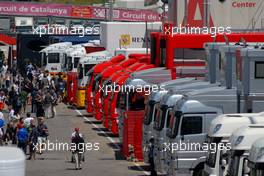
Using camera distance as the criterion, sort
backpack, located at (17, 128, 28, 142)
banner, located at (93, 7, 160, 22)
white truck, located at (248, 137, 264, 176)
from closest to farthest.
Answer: white truck, located at (248, 137, 264, 176)
backpack, located at (17, 128, 28, 142)
banner, located at (93, 7, 160, 22)

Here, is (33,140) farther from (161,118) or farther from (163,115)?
(163,115)

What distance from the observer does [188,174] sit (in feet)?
91.7

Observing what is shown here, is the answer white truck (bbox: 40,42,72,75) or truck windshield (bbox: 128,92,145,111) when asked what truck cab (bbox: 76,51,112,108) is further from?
truck windshield (bbox: 128,92,145,111)

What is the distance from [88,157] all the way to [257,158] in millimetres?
18661

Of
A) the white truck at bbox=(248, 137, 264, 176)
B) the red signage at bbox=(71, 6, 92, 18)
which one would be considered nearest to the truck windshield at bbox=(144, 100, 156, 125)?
the white truck at bbox=(248, 137, 264, 176)

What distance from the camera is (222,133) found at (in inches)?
950

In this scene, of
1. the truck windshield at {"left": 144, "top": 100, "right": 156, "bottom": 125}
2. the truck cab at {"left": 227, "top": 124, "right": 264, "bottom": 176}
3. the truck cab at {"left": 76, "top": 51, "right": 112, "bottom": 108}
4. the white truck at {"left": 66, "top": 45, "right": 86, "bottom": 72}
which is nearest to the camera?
the truck cab at {"left": 227, "top": 124, "right": 264, "bottom": 176}

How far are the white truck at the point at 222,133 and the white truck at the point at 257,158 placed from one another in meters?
3.57

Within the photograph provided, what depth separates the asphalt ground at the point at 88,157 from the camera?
3356 centimetres

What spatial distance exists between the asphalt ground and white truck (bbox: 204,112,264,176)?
8372 millimetres

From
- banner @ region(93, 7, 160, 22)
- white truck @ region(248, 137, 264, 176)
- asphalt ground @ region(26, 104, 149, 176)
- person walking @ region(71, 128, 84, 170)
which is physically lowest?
asphalt ground @ region(26, 104, 149, 176)

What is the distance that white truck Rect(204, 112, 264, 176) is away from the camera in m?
23.6

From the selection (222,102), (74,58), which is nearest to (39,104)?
(74,58)

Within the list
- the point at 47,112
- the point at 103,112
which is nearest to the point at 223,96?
the point at 103,112
